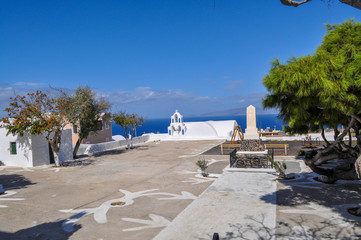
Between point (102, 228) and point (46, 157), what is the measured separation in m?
17.1

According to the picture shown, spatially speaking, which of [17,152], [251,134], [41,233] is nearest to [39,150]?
[17,152]

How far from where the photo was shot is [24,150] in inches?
857

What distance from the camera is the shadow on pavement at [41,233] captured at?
7562 millimetres

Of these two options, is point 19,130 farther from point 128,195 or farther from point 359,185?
point 359,185

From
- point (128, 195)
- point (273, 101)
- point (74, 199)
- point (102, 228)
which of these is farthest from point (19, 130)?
point (273, 101)

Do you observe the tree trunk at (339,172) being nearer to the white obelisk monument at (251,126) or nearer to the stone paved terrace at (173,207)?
the stone paved terrace at (173,207)

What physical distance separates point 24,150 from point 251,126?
20777 millimetres

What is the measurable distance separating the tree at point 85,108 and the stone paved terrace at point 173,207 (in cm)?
906

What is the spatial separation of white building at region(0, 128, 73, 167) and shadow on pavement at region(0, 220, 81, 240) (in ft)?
49.3

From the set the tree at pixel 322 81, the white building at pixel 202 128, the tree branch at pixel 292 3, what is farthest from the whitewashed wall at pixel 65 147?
the white building at pixel 202 128

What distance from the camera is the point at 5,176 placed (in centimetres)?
1766

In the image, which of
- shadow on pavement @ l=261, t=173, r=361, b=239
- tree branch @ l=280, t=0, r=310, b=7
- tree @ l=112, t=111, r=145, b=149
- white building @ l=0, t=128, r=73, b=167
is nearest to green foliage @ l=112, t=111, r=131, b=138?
tree @ l=112, t=111, r=145, b=149

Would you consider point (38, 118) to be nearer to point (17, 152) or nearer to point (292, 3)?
point (17, 152)

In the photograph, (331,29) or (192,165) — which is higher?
(331,29)
